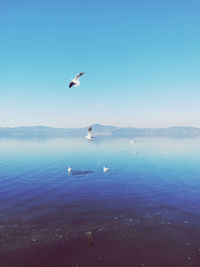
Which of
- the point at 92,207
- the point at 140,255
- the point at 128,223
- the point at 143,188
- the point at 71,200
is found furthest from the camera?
the point at 143,188

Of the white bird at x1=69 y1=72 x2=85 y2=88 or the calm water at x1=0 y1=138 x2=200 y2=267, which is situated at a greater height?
the white bird at x1=69 y1=72 x2=85 y2=88

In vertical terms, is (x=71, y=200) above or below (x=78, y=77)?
below

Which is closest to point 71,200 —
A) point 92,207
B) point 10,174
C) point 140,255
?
point 92,207

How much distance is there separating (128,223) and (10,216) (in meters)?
16.5

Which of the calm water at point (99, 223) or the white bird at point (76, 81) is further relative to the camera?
the white bird at point (76, 81)

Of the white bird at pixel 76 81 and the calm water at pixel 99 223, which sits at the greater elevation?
the white bird at pixel 76 81

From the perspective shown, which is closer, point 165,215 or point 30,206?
point 165,215

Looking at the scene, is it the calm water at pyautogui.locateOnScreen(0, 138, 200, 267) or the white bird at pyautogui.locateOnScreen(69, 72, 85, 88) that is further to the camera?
the white bird at pyautogui.locateOnScreen(69, 72, 85, 88)

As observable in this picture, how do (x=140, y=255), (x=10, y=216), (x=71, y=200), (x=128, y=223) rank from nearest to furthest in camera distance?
(x=140, y=255)
(x=128, y=223)
(x=10, y=216)
(x=71, y=200)

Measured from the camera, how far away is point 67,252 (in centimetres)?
2069

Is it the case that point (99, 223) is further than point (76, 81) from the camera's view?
Yes

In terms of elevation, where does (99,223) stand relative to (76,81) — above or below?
below

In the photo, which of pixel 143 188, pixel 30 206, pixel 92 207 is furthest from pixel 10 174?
pixel 143 188

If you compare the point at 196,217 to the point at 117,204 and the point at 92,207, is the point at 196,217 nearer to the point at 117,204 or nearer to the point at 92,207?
the point at 117,204
